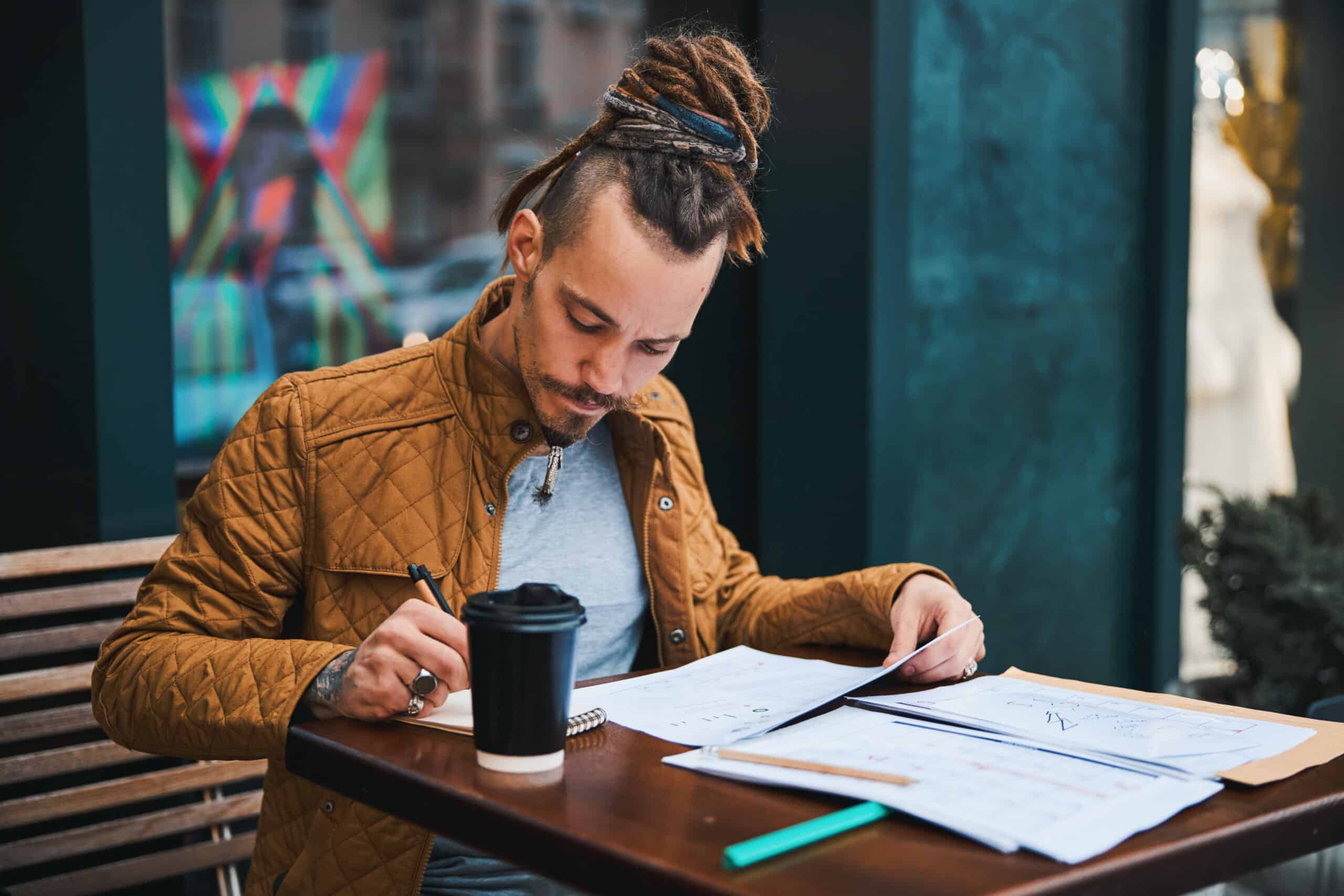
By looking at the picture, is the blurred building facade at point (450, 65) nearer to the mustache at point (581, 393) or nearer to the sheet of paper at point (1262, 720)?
the mustache at point (581, 393)

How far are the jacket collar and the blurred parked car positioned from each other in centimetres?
593

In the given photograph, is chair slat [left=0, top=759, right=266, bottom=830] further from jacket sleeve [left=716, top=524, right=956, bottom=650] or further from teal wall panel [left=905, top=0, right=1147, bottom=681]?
teal wall panel [left=905, top=0, right=1147, bottom=681]

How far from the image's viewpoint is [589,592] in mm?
1763

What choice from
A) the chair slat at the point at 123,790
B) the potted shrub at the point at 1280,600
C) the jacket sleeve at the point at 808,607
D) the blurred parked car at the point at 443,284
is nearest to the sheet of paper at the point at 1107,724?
the jacket sleeve at the point at 808,607

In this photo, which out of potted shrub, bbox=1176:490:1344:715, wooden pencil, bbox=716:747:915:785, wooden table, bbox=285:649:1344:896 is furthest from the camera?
potted shrub, bbox=1176:490:1344:715

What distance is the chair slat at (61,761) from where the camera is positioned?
190 cm

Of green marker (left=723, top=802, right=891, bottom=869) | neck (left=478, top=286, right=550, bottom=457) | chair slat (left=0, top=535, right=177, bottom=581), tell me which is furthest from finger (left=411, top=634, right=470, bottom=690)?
chair slat (left=0, top=535, right=177, bottom=581)

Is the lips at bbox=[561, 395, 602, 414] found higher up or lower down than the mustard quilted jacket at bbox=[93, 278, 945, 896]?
higher up

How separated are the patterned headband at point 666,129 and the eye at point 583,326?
0.72 feet

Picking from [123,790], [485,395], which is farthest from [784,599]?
[123,790]

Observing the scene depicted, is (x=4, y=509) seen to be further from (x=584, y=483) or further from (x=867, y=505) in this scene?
(x=867, y=505)

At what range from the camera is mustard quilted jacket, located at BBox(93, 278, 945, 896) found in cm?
135

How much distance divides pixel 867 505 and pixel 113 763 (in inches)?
63.8

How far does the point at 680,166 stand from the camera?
154 cm
